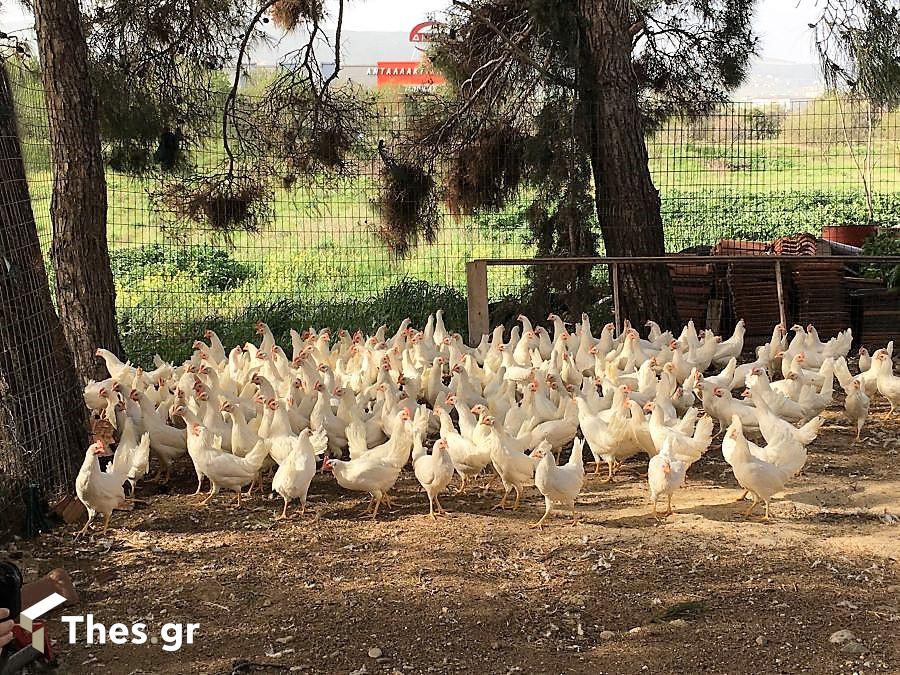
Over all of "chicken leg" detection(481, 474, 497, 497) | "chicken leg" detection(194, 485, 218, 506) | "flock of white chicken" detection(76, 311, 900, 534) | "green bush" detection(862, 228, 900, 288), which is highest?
"green bush" detection(862, 228, 900, 288)

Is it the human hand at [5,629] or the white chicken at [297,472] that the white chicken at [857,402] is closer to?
the white chicken at [297,472]

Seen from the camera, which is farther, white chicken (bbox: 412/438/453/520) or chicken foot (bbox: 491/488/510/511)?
chicken foot (bbox: 491/488/510/511)

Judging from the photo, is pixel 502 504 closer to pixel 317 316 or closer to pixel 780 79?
pixel 317 316

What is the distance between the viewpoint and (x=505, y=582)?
466cm

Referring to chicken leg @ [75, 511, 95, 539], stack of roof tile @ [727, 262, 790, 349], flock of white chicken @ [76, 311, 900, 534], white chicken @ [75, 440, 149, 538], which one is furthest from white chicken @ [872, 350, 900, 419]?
chicken leg @ [75, 511, 95, 539]

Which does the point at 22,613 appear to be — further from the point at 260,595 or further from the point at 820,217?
the point at 820,217

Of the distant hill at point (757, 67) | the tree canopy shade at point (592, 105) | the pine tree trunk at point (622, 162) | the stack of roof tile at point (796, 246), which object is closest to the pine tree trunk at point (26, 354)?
the tree canopy shade at point (592, 105)

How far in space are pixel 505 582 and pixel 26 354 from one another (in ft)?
10.2

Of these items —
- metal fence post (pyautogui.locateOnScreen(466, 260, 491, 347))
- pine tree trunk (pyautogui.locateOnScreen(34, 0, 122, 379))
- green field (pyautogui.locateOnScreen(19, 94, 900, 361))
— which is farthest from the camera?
green field (pyautogui.locateOnScreen(19, 94, 900, 361))

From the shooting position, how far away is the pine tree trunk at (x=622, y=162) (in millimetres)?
9703

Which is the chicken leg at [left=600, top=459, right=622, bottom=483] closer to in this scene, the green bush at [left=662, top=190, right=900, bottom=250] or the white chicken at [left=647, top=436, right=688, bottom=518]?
the white chicken at [left=647, top=436, right=688, bottom=518]

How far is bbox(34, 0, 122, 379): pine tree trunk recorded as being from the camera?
727 cm

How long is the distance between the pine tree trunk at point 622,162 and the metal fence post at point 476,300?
1573 millimetres

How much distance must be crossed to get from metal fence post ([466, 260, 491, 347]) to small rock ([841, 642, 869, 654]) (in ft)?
18.1
